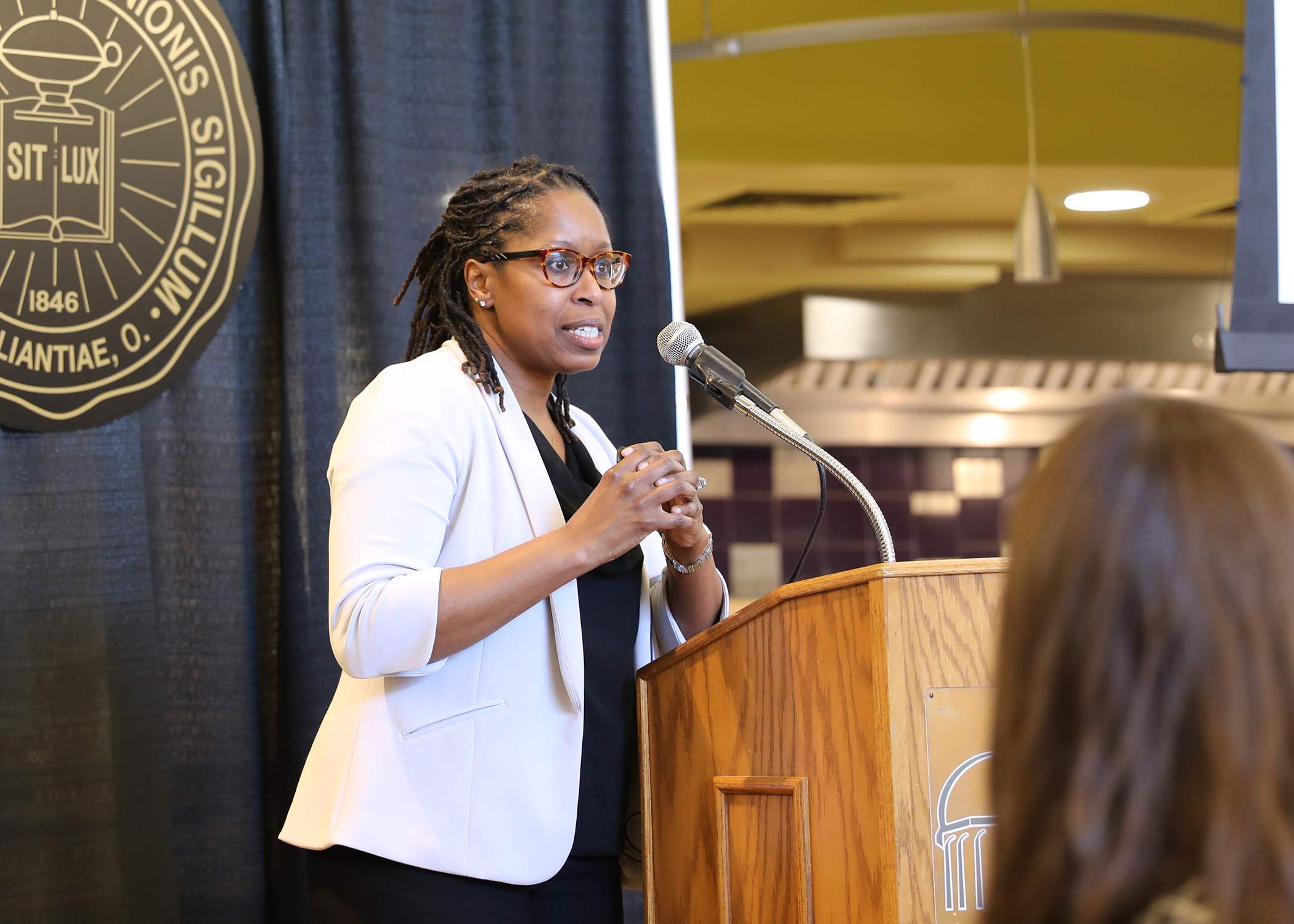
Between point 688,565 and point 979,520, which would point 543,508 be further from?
point 979,520

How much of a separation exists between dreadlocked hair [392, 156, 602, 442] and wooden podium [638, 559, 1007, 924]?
442 millimetres

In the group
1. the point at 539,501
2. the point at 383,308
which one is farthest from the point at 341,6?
the point at 539,501

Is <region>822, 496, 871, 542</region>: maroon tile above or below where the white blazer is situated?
below

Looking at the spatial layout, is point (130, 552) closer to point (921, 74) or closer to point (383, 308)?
point (383, 308)

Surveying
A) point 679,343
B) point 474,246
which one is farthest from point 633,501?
point 474,246

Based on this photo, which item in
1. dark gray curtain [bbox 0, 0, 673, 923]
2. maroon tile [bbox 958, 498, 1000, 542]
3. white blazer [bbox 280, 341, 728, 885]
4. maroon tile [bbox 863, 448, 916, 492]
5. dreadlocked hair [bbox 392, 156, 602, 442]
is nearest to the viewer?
white blazer [bbox 280, 341, 728, 885]

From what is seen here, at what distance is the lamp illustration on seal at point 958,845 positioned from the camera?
1.28 metres

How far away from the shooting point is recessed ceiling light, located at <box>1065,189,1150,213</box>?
6.06 meters

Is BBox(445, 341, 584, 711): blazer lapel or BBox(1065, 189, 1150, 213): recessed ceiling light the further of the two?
BBox(1065, 189, 1150, 213): recessed ceiling light

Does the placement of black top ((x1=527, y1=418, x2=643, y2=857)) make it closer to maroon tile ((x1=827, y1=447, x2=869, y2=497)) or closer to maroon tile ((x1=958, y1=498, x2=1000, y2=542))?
maroon tile ((x1=827, y1=447, x2=869, y2=497))

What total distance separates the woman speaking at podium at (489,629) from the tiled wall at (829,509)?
5.02 m

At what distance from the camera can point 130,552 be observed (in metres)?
2.20

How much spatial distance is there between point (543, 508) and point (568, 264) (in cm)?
31

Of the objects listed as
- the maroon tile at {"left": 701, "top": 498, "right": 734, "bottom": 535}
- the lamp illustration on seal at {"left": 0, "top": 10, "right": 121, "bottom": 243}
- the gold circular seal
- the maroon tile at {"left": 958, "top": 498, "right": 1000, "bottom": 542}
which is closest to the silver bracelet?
the gold circular seal
